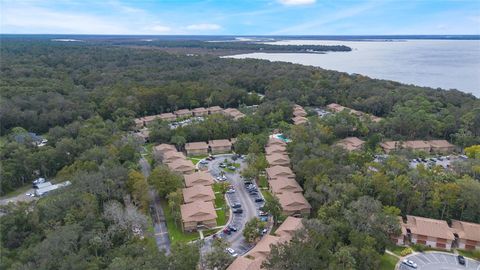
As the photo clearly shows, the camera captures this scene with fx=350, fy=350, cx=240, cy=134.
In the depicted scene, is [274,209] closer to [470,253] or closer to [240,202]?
[240,202]

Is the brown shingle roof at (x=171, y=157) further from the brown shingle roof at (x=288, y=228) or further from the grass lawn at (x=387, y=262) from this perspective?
the grass lawn at (x=387, y=262)

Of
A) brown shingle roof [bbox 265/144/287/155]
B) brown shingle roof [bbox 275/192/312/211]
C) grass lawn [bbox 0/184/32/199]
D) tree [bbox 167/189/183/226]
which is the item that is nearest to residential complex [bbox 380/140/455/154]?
brown shingle roof [bbox 265/144/287/155]

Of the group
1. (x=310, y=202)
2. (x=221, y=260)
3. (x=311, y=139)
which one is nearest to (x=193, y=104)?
(x=311, y=139)

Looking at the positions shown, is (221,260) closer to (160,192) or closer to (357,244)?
(357,244)

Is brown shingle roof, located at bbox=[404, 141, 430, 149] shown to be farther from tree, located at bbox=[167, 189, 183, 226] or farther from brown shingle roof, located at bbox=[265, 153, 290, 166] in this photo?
tree, located at bbox=[167, 189, 183, 226]

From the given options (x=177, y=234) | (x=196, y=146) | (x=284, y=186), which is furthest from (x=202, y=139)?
(x=177, y=234)

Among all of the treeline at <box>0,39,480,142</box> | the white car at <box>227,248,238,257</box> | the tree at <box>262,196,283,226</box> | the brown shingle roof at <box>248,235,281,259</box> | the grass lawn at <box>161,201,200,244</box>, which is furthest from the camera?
the treeline at <box>0,39,480,142</box>
